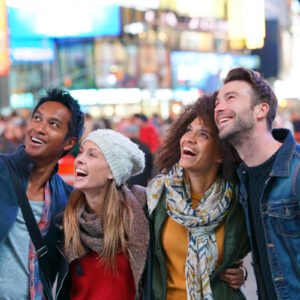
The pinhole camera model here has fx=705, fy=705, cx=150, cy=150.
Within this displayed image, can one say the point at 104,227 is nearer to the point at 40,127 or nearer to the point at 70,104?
the point at 40,127

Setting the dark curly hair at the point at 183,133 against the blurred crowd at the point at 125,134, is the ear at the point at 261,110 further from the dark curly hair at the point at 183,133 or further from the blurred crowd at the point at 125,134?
the blurred crowd at the point at 125,134

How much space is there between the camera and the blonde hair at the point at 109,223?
4.05m

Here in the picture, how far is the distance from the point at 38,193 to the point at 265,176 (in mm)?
1411

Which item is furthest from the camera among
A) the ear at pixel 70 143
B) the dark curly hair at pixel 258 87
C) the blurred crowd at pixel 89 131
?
the blurred crowd at pixel 89 131

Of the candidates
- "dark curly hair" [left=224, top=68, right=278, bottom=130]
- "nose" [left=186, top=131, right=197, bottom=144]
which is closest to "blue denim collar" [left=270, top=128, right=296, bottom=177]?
"dark curly hair" [left=224, top=68, right=278, bottom=130]

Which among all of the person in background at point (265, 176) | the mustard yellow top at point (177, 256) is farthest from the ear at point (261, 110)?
the mustard yellow top at point (177, 256)

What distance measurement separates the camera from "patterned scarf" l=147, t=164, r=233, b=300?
3.98m

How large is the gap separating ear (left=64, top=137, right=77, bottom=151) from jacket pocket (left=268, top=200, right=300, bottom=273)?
4.87 feet

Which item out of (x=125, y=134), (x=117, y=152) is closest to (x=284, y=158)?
(x=117, y=152)

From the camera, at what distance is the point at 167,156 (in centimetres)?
446

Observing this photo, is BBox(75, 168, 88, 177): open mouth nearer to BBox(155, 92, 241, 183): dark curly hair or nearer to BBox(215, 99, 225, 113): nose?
BBox(155, 92, 241, 183): dark curly hair

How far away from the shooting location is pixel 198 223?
3973 millimetres

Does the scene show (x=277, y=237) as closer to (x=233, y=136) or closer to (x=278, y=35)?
(x=233, y=136)

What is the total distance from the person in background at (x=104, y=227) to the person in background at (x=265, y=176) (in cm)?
68
